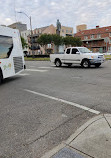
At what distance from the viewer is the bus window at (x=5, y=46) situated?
313 inches

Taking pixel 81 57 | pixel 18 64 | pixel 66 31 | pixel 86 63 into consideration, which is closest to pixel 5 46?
pixel 18 64

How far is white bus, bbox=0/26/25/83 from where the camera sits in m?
8.04

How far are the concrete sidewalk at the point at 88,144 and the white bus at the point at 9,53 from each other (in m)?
6.44

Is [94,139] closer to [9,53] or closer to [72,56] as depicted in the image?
[9,53]

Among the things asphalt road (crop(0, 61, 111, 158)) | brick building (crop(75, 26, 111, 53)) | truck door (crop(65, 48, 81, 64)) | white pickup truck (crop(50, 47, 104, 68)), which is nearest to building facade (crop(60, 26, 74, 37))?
brick building (crop(75, 26, 111, 53))

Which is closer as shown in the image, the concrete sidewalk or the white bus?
the concrete sidewalk

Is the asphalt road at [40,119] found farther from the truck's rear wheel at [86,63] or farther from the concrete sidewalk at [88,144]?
the truck's rear wheel at [86,63]

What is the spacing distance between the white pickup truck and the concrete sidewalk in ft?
35.5

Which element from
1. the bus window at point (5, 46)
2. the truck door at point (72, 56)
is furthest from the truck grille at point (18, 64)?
the truck door at point (72, 56)

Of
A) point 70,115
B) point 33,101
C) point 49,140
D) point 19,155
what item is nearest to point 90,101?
point 70,115

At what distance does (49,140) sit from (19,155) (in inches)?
23.6

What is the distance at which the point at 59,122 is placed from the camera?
131 inches

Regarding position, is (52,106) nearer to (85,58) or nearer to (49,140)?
(49,140)

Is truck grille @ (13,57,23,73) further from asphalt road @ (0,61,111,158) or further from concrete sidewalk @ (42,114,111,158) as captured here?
concrete sidewalk @ (42,114,111,158)
